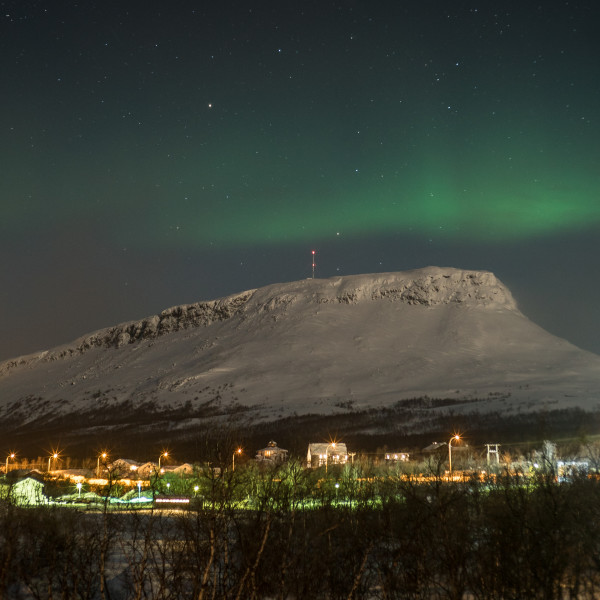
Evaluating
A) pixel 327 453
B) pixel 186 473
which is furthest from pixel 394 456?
pixel 186 473

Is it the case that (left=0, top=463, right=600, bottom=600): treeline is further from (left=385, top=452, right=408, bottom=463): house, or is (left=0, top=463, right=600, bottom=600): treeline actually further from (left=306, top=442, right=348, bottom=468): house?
(left=385, top=452, right=408, bottom=463): house

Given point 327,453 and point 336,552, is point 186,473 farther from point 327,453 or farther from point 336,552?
point 336,552

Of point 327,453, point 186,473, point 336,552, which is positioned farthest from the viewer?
point 327,453

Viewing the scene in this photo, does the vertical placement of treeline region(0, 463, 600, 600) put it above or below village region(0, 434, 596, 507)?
above

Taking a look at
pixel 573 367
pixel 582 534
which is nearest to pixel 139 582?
pixel 582 534

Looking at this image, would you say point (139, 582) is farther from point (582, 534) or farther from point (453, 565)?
point (582, 534)

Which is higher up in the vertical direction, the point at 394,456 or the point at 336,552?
the point at 336,552

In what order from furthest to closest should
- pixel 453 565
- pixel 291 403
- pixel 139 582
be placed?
pixel 291 403 < pixel 453 565 < pixel 139 582

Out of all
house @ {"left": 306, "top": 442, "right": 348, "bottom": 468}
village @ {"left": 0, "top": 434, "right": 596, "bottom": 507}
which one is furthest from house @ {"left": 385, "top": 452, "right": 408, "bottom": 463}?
house @ {"left": 306, "top": 442, "right": 348, "bottom": 468}
